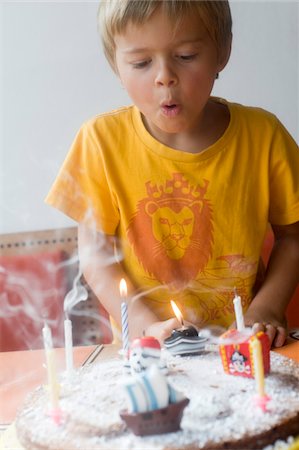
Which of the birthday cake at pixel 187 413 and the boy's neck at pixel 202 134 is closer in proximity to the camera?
the birthday cake at pixel 187 413

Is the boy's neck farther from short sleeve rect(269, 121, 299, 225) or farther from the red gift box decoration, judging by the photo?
the red gift box decoration

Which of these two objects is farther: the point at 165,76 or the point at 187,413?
the point at 165,76

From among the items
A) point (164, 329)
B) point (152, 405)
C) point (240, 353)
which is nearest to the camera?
point (152, 405)

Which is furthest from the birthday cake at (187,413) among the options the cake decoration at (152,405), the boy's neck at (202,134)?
the boy's neck at (202,134)

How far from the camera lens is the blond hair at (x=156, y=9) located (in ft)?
2.10

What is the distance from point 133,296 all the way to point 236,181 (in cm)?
15

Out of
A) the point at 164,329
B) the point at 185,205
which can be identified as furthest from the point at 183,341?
the point at 185,205

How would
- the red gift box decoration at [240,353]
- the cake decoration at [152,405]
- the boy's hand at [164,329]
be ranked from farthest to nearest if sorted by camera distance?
1. the boy's hand at [164,329]
2. the red gift box decoration at [240,353]
3. the cake decoration at [152,405]

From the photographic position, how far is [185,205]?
2.42 ft

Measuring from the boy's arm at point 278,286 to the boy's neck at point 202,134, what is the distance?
0.12 metres

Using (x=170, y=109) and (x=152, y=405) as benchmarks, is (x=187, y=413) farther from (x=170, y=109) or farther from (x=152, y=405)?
(x=170, y=109)

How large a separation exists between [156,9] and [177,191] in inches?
7.1

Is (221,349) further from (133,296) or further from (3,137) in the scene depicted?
(3,137)

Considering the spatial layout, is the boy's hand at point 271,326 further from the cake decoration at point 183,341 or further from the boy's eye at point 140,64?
the boy's eye at point 140,64
